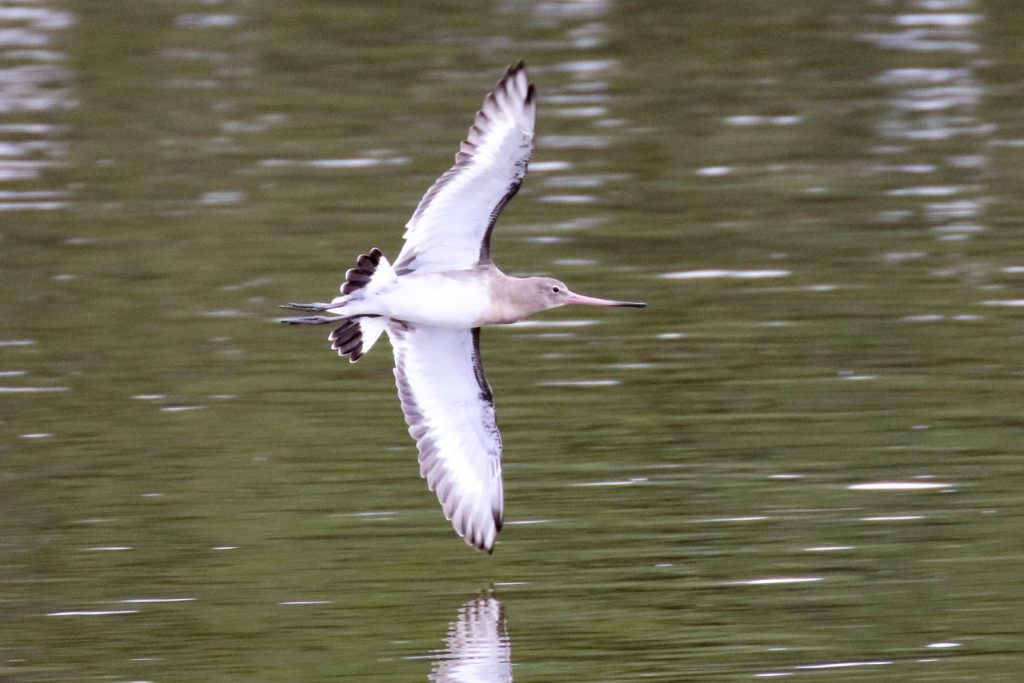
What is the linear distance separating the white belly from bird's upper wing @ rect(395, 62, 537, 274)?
12 centimetres

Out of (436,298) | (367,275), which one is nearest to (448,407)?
(436,298)

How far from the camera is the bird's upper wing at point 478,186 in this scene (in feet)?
29.4

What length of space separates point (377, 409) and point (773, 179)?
5305 mm

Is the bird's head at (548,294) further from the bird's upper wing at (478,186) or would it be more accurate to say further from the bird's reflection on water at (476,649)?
the bird's reflection on water at (476,649)

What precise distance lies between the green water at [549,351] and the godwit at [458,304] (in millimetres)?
519

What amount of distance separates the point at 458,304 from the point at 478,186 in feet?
1.97

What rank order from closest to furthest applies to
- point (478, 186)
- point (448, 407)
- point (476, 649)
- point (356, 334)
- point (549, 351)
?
point (476, 649) → point (478, 186) → point (356, 334) → point (448, 407) → point (549, 351)

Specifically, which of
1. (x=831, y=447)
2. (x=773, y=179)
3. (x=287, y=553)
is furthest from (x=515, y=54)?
(x=287, y=553)

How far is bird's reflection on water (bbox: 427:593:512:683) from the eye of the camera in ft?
28.6

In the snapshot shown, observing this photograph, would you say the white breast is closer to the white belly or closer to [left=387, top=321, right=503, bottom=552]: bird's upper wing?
the white belly

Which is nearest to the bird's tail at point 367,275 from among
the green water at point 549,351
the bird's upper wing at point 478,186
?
the bird's upper wing at point 478,186

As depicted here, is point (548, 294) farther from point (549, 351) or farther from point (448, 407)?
point (549, 351)

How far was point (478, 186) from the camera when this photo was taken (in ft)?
30.1

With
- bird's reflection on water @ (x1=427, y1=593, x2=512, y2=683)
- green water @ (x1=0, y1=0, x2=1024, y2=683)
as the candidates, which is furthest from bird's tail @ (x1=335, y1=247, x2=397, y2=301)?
bird's reflection on water @ (x1=427, y1=593, x2=512, y2=683)
